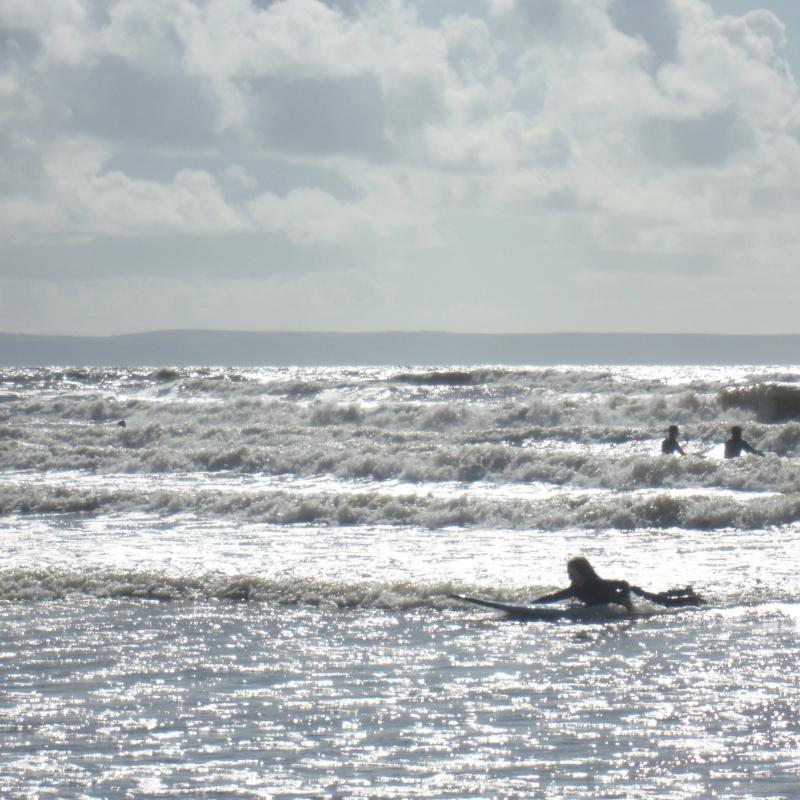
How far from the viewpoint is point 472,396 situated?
202 ft

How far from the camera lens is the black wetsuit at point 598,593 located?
492 inches

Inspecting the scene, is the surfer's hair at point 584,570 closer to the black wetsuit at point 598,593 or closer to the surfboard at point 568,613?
the black wetsuit at point 598,593

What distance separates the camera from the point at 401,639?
37.5 ft

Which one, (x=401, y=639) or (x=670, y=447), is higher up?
(x=670, y=447)

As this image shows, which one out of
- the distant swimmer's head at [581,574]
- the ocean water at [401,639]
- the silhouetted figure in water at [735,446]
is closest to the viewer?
the ocean water at [401,639]

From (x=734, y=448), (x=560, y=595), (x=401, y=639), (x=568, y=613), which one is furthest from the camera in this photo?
(x=734, y=448)

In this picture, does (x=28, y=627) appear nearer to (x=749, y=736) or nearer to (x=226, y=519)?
(x=749, y=736)

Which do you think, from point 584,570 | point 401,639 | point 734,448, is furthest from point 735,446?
point 401,639

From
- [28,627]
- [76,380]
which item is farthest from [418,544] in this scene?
[76,380]

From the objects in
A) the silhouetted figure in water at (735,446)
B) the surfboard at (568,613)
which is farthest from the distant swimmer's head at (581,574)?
the silhouetted figure in water at (735,446)

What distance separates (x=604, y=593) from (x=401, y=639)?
231 centimetres

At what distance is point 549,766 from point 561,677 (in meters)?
2.22

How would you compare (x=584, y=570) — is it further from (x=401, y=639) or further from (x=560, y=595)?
(x=401, y=639)

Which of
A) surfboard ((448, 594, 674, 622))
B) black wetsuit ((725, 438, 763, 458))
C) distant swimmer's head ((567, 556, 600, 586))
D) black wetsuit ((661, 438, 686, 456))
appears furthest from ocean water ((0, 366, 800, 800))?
black wetsuit ((661, 438, 686, 456))
